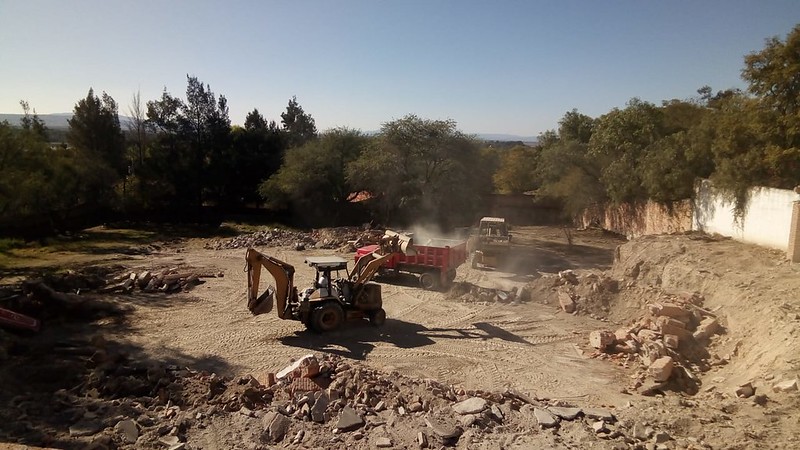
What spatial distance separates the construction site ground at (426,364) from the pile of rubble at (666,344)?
0.47 ft

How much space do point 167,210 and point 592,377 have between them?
37.6 metres

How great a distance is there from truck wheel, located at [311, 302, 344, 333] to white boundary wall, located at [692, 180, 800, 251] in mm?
13320

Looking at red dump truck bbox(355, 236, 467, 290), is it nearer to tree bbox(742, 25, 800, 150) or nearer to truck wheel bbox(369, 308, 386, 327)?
truck wheel bbox(369, 308, 386, 327)

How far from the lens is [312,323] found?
1304 cm

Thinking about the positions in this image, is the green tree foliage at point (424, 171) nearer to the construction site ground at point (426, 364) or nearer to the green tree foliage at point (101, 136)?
the construction site ground at point (426, 364)

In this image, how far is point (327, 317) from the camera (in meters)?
13.2

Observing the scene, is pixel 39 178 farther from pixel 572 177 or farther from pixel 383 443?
pixel 572 177

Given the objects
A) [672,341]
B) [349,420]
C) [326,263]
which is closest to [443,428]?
[349,420]

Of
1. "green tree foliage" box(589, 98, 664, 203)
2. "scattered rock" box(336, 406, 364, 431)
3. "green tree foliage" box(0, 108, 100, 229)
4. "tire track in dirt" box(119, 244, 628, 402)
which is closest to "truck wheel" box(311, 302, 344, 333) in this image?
"tire track in dirt" box(119, 244, 628, 402)

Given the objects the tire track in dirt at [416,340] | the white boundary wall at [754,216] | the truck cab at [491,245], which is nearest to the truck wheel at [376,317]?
the tire track in dirt at [416,340]

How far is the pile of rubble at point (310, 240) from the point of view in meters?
26.6

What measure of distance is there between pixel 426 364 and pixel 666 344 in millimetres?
5513

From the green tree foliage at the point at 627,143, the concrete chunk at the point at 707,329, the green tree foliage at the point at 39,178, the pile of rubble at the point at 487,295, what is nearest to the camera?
the concrete chunk at the point at 707,329

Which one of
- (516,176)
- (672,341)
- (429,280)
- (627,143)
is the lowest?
(672,341)
